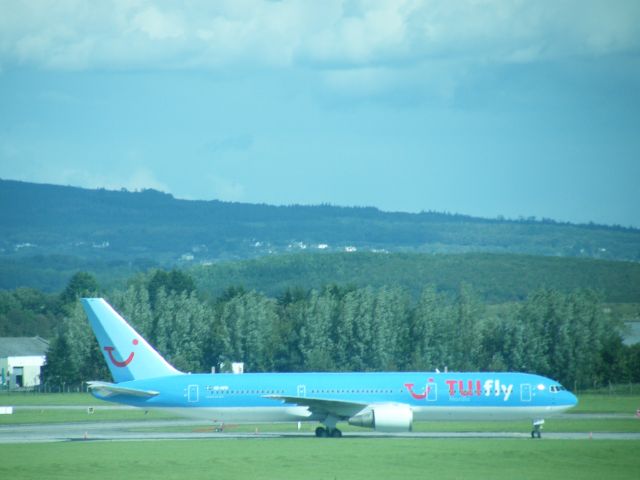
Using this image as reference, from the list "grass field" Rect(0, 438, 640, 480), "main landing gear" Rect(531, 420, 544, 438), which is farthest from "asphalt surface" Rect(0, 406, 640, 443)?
"grass field" Rect(0, 438, 640, 480)

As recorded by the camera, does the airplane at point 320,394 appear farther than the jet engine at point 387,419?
Yes

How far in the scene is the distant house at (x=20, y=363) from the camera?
143000 millimetres

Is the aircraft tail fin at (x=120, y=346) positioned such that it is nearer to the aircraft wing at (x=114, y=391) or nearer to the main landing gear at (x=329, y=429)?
the aircraft wing at (x=114, y=391)

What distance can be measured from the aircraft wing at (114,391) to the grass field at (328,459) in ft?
12.7

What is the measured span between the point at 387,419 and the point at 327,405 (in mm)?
3236

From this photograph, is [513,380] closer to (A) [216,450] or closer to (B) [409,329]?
(A) [216,450]

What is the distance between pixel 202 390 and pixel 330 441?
318 inches

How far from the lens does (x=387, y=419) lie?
61.8 metres

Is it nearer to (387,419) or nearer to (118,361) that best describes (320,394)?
(387,419)

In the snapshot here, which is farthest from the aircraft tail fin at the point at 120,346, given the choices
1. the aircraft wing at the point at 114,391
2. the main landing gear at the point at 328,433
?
the main landing gear at the point at 328,433

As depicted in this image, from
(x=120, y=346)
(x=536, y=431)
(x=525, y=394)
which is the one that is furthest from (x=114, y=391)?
(x=536, y=431)

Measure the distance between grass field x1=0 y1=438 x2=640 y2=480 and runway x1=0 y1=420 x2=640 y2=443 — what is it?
11.8 feet

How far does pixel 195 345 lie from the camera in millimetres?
123750

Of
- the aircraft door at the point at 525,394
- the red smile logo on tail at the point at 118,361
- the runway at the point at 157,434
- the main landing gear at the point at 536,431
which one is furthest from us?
the red smile logo on tail at the point at 118,361
